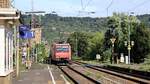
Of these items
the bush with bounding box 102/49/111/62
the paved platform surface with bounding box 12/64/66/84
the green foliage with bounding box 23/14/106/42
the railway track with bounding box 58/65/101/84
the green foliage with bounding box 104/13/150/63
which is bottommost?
the railway track with bounding box 58/65/101/84

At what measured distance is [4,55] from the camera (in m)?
16.7

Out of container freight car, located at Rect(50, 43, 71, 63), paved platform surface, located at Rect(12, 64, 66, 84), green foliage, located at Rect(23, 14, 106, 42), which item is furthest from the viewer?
green foliage, located at Rect(23, 14, 106, 42)

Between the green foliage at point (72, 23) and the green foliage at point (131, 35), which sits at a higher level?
the green foliage at point (72, 23)

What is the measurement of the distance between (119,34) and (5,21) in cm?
9529

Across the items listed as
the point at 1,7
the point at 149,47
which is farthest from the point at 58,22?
the point at 1,7

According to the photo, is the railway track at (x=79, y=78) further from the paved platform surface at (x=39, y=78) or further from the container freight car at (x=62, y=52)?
the container freight car at (x=62, y=52)

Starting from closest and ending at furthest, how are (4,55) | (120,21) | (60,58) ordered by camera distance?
1. (4,55)
2. (60,58)
3. (120,21)

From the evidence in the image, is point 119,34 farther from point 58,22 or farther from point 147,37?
point 58,22

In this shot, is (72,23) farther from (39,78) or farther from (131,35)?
(39,78)

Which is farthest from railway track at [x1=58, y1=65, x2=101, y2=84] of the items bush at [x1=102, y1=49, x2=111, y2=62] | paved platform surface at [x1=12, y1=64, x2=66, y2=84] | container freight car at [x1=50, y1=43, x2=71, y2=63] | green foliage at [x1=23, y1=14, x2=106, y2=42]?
green foliage at [x1=23, y1=14, x2=106, y2=42]

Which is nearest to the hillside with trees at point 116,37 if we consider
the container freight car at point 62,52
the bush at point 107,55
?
the bush at point 107,55

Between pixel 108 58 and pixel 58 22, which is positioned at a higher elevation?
pixel 58 22

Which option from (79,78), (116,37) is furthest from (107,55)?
(79,78)

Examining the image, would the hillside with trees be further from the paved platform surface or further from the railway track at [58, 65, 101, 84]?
the railway track at [58, 65, 101, 84]
